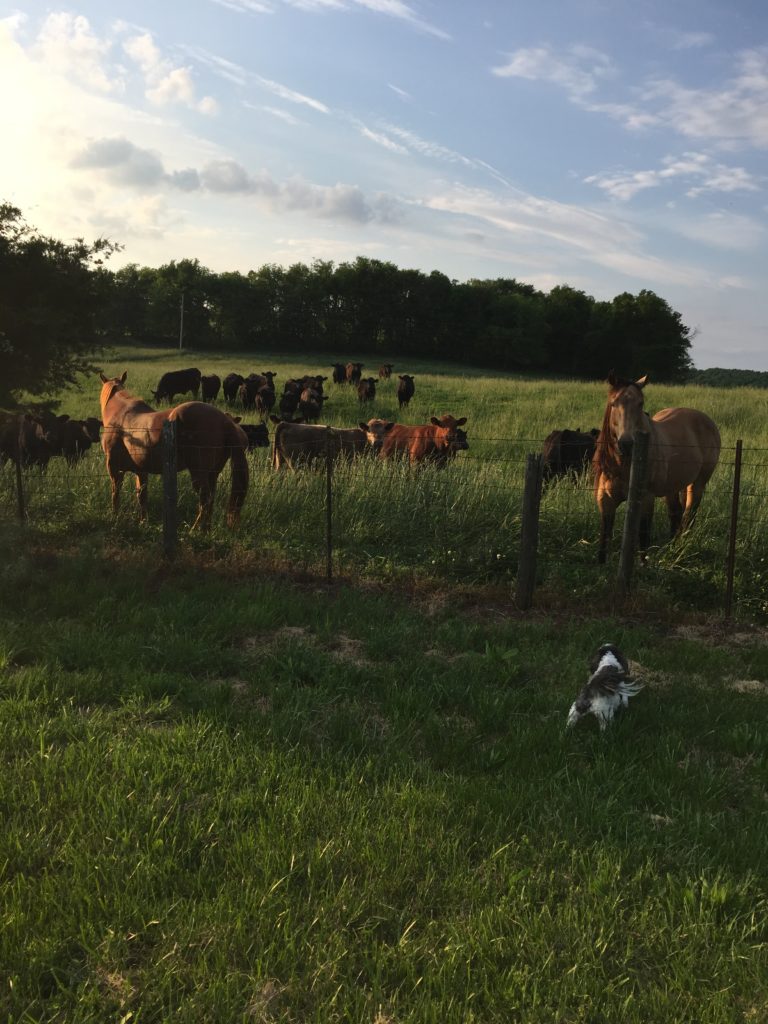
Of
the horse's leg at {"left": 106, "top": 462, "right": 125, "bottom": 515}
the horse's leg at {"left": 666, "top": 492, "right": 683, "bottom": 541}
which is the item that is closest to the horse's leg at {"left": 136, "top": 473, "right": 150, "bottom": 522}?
the horse's leg at {"left": 106, "top": 462, "right": 125, "bottom": 515}

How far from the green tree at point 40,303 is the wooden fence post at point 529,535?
7.32 meters

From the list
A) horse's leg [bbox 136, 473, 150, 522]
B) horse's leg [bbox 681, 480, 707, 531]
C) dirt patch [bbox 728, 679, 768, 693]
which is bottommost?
dirt patch [bbox 728, 679, 768, 693]

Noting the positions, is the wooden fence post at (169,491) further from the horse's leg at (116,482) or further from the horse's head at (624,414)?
the horse's head at (624,414)

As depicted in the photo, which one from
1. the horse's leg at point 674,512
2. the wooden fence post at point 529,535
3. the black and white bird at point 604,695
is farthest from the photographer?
the horse's leg at point 674,512

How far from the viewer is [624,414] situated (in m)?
7.64

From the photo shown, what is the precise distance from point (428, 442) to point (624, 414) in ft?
19.2

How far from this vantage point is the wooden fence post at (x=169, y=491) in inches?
306

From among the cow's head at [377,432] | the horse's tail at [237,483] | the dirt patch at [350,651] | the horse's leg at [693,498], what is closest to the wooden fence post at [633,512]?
the horse's leg at [693,498]

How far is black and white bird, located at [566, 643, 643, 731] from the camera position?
4211 millimetres

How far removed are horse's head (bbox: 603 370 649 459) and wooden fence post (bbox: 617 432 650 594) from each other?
556mm

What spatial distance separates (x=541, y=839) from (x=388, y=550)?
17.4ft

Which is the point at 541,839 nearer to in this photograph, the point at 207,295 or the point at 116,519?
the point at 116,519

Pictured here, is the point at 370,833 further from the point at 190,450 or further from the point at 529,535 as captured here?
the point at 190,450

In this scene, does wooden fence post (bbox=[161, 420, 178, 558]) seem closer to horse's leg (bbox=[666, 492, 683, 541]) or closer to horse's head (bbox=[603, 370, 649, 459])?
horse's head (bbox=[603, 370, 649, 459])
